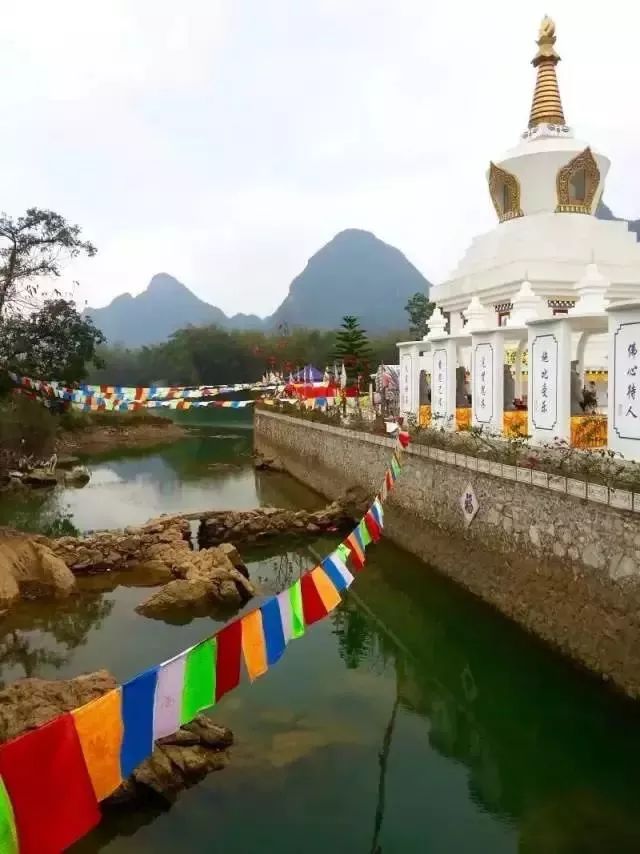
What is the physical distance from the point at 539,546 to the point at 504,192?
546 inches

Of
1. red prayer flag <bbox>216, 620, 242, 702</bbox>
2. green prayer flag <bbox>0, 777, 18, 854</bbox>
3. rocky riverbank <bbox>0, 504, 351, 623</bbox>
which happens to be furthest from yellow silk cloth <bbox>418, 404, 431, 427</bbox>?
green prayer flag <bbox>0, 777, 18, 854</bbox>

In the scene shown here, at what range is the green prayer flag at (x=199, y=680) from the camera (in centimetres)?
451

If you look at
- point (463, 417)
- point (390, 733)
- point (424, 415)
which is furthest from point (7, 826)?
point (424, 415)

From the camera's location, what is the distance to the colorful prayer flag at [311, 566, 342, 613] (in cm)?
644

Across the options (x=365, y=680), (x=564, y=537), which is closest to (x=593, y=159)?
(x=564, y=537)

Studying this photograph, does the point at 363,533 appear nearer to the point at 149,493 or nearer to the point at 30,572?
the point at 30,572

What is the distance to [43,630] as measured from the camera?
458 inches

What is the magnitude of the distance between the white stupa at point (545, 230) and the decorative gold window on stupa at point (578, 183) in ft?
0.09

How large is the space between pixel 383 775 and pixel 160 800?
7.53 ft

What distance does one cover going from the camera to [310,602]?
629cm

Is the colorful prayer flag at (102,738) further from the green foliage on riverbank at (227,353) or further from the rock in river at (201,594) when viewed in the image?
the green foliage on riverbank at (227,353)

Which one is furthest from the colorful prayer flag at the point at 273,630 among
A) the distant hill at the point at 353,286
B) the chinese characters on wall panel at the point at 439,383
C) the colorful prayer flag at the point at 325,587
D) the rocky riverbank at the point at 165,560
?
the distant hill at the point at 353,286

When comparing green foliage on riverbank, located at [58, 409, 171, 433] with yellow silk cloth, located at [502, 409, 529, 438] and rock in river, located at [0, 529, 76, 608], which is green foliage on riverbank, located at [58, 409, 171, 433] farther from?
yellow silk cloth, located at [502, 409, 529, 438]

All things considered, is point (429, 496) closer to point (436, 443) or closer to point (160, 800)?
point (436, 443)
